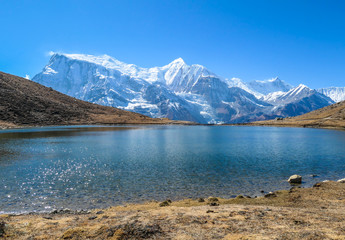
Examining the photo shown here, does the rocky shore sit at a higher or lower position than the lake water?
higher

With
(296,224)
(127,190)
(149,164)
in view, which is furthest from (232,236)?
(149,164)

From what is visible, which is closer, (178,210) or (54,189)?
(178,210)

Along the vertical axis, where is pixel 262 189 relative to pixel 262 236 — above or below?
below

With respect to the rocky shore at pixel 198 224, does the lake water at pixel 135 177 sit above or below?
below

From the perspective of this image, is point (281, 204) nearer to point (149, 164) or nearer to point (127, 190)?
point (127, 190)

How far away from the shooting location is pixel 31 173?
140 ft

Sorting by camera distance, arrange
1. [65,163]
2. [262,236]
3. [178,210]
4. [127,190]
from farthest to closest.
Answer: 1. [65,163]
2. [127,190]
3. [178,210]
4. [262,236]

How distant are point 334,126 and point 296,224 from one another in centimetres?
21379

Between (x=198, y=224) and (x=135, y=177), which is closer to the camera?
(x=198, y=224)

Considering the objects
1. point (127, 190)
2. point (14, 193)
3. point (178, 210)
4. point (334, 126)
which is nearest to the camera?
point (178, 210)

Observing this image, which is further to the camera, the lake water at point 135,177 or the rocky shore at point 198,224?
the lake water at point 135,177

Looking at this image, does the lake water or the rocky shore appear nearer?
the rocky shore

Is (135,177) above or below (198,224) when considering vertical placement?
below

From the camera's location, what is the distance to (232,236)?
15.9 metres
